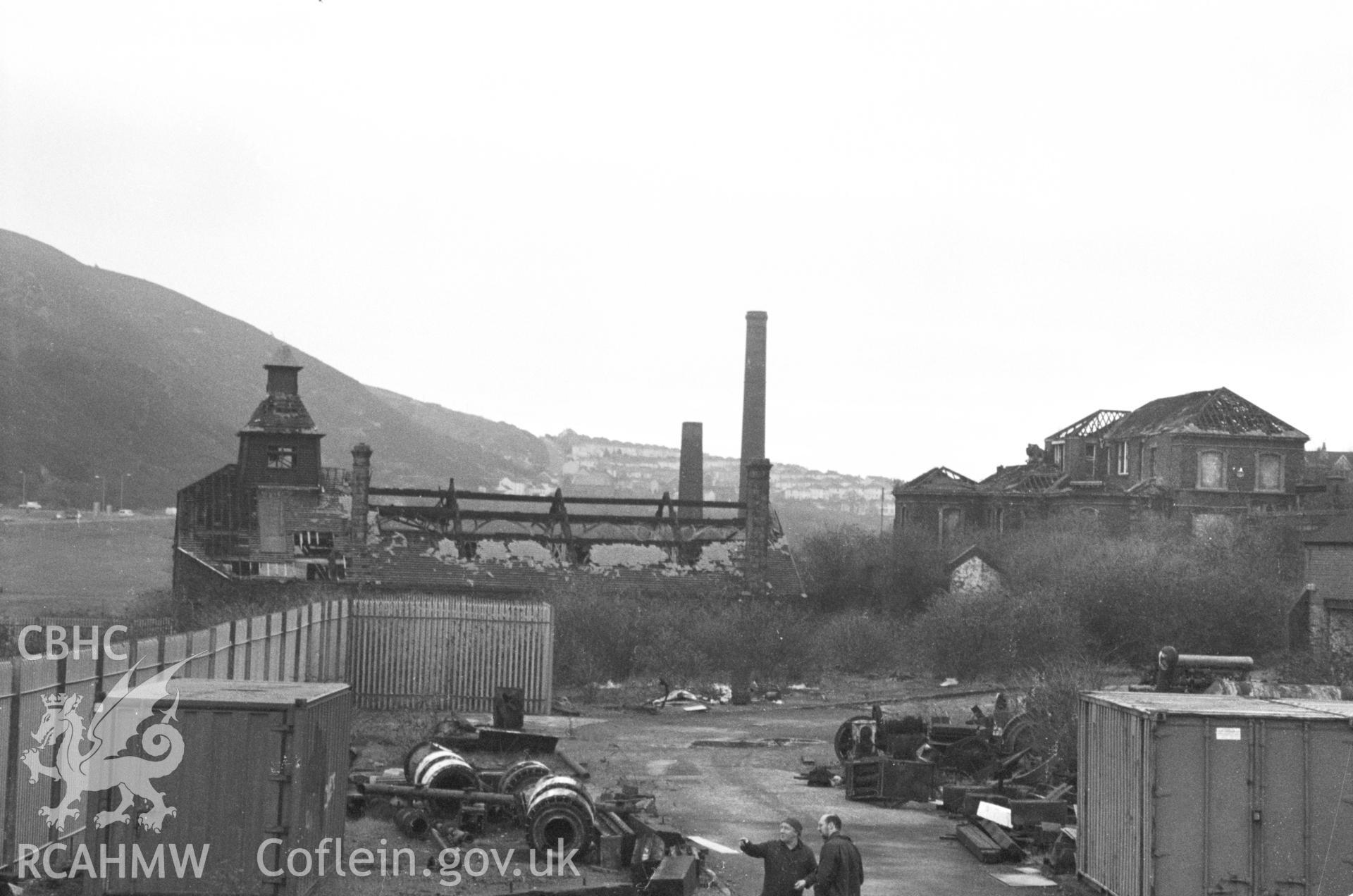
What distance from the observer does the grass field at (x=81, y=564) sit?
6719 centimetres

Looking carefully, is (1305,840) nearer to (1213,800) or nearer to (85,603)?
(1213,800)

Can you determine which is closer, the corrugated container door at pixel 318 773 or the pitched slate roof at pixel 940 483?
the corrugated container door at pixel 318 773

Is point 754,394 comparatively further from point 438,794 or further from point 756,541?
point 438,794

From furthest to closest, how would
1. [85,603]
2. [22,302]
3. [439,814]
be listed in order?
1. [22,302]
2. [85,603]
3. [439,814]

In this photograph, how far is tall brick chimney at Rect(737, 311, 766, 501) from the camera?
2360 inches

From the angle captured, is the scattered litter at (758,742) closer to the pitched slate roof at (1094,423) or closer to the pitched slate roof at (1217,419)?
the pitched slate roof at (1217,419)

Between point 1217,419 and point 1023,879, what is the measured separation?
50.8 meters

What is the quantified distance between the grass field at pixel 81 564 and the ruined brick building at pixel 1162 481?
36595mm

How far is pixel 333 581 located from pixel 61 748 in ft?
93.8

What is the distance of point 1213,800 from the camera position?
12078 millimetres

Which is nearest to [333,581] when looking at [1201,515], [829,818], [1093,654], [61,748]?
[1093,654]

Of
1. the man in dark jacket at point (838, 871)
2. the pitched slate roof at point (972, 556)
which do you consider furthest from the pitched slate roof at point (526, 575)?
the man in dark jacket at point (838, 871)

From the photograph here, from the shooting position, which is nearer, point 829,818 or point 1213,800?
point 829,818

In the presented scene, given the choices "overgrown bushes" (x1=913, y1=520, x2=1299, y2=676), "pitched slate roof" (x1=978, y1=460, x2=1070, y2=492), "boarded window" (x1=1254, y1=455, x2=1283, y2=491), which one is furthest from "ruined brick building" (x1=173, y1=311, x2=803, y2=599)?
"boarded window" (x1=1254, y1=455, x2=1283, y2=491)
